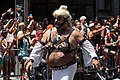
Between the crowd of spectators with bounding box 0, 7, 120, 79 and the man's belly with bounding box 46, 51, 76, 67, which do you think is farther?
the crowd of spectators with bounding box 0, 7, 120, 79

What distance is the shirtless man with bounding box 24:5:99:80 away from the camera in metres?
6.66

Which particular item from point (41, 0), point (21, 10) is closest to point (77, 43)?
point (21, 10)

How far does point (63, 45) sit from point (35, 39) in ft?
17.9

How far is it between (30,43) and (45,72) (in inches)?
36.4

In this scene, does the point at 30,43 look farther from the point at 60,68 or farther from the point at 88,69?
the point at 60,68

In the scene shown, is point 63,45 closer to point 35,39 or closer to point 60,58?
point 60,58

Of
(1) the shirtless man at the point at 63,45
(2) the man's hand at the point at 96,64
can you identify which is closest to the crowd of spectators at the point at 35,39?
(1) the shirtless man at the point at 63,45

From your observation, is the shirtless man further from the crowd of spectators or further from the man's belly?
the crowd of spectators

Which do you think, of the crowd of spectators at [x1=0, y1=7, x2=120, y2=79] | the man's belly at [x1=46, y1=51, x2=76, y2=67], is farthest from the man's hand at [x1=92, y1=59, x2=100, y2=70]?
the crowd of spectators at [x1=0, y1=7, x2=120, y2=79]

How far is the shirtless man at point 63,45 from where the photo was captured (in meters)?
6.66

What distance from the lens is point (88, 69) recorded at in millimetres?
12555

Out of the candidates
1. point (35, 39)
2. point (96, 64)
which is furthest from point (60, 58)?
point (35, 39)

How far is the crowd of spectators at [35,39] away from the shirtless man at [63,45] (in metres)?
4.98

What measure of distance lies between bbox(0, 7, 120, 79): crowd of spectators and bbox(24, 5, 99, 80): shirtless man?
4979 millimetres
